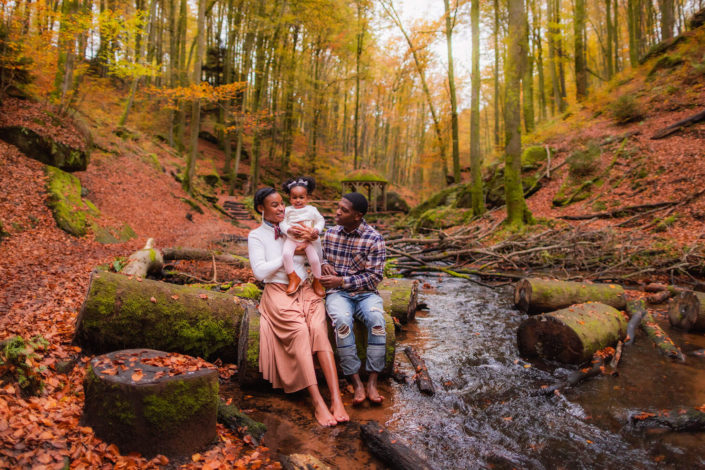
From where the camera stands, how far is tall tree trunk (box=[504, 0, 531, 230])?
10719 millimetres

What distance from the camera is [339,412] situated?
3123mm

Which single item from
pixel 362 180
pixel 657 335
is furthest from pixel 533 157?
pixel 657 335

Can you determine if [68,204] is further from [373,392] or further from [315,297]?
[373,392]

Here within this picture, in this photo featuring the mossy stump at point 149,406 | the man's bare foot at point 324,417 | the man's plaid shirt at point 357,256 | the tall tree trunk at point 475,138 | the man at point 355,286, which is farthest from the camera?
the tall tree trunk at point 475,138

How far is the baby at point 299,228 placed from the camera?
11.8 feet

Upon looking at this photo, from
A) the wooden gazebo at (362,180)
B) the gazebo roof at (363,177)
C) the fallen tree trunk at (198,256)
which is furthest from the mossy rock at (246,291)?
the gazebo roof at (363,177)

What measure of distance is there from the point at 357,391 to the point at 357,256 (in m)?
1.32

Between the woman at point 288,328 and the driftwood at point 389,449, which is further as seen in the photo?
the woman at point 288,328

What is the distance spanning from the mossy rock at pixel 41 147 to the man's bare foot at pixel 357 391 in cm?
1083

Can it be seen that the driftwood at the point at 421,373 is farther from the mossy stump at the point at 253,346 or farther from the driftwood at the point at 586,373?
the driftwood at the point at 586,373

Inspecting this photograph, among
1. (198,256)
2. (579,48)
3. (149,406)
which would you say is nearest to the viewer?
(149,406)

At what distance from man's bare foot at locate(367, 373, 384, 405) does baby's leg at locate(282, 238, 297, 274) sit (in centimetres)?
128

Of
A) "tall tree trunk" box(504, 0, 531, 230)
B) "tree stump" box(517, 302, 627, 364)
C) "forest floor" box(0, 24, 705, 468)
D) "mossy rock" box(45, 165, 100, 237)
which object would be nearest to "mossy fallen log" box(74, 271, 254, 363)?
"forest floor" box(0, 24, 705, 468)

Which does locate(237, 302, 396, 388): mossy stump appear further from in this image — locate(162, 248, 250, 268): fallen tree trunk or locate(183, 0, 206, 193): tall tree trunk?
locate(183, 0, 206, 193): tall tree trunk
